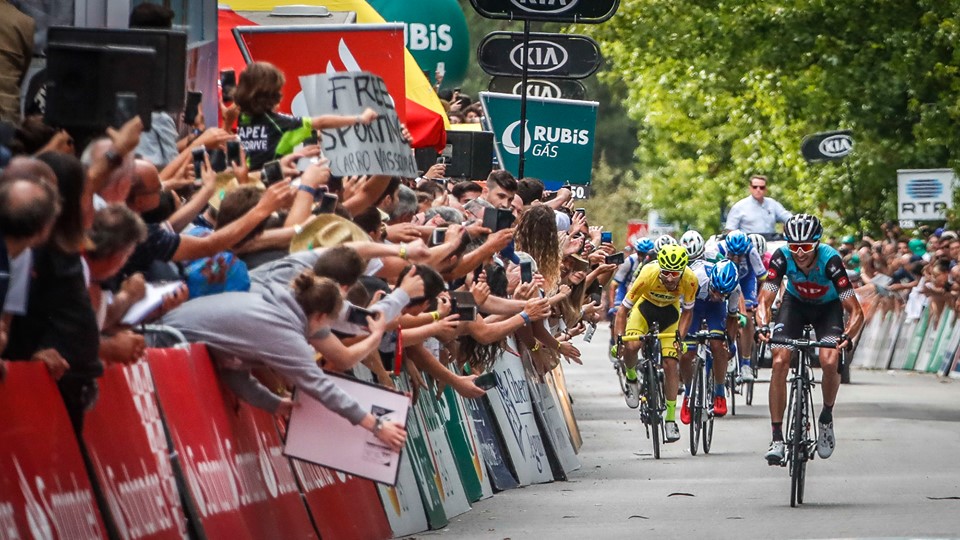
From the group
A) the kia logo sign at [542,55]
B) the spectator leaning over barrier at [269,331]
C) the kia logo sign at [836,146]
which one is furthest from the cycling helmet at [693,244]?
the spectator leaning over barrier at [269,331]

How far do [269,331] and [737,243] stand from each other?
Result: 654 inches

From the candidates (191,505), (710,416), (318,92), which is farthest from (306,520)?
(710,416)

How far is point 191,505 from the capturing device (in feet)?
26.8

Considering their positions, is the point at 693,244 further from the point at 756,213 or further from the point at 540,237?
the point at 540,237

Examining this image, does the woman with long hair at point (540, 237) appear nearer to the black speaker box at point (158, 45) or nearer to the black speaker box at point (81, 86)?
the black speaker box at point (158, 45)

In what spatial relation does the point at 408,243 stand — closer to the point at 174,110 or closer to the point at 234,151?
the point at 234,151

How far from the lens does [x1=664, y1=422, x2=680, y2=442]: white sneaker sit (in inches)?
763

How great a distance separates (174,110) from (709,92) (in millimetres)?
32788

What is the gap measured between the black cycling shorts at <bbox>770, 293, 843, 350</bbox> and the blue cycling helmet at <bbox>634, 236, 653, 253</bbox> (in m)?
10.9

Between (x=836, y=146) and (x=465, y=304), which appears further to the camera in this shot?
(x=836, y=146)

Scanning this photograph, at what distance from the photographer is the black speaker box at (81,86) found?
788 cm

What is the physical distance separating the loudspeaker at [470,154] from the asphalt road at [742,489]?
2735mm

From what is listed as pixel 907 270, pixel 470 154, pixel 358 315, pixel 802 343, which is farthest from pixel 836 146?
pixel 358 315

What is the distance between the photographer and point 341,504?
10445 millimetres
